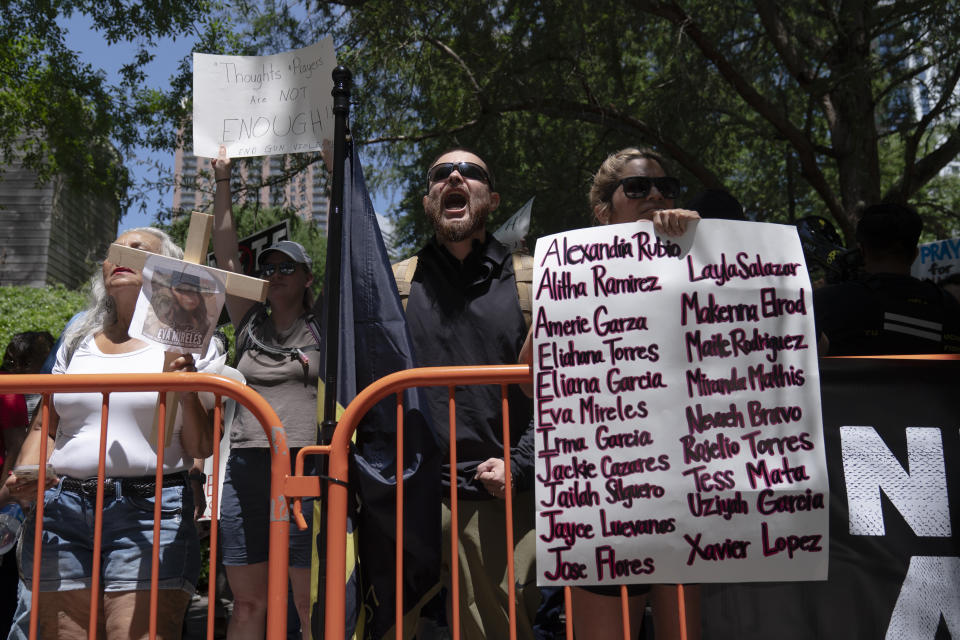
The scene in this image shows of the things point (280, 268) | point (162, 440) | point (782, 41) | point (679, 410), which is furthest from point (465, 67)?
point (679, 410)

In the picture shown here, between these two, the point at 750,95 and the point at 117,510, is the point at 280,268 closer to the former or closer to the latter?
the point at 117,510

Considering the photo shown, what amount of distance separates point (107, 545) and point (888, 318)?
298cm

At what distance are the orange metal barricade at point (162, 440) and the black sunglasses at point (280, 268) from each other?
1305mm

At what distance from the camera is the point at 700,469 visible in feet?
7.82

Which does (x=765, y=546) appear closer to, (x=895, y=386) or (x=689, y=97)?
(x=895, y=386)

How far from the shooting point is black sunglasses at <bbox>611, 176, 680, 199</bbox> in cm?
283

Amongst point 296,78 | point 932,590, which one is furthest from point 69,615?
point 932,590

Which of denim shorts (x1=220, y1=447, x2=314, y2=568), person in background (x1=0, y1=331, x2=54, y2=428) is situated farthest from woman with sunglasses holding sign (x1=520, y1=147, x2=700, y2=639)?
person in background (x1=0, y1=331, x2=54, y2=428)

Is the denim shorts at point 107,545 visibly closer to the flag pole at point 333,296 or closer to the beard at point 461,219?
the flag pole at point 333,296

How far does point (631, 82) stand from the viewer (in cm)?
1050

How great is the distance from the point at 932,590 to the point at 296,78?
2.78 meters

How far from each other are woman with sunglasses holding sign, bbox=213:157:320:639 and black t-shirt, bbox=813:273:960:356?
84.7 inches

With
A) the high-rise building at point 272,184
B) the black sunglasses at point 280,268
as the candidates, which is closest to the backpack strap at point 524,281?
the black sunglasses at point 280,268

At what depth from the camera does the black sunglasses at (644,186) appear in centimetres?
283
